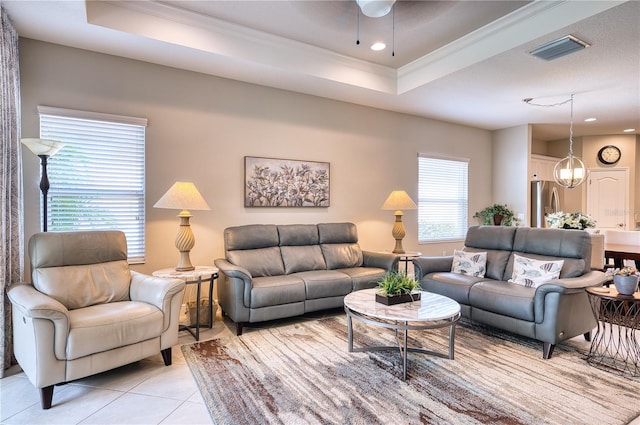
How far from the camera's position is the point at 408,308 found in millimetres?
2658

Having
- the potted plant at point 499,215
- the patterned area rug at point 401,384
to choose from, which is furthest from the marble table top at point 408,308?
the potted plant at point 499,215

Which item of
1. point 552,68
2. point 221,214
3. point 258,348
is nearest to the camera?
point 258,348

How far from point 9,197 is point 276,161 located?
262cm

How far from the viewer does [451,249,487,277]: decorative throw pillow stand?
12.8ft

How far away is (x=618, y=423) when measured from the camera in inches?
77.8

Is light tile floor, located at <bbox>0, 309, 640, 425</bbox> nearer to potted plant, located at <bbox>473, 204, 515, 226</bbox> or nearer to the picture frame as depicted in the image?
the picture frame

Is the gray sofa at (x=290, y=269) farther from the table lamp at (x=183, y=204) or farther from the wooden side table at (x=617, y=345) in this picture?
the wooden side table at (x=617, y=345)

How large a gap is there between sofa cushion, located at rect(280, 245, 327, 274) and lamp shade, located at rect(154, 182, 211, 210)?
1.20m

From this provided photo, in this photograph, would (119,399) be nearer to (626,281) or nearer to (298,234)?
(298,234)

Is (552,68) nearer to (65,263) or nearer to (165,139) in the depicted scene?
(165,139)

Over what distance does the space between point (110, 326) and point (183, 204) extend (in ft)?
4.13

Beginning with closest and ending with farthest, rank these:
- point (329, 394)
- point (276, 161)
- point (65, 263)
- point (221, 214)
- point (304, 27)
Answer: point (329, 394)
point (65, 263)
point (304, 27)
point (221, 214)
point (276, 161)

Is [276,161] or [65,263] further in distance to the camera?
[276,161]

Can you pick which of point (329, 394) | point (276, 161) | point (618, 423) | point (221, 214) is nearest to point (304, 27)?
point (276, 161)
